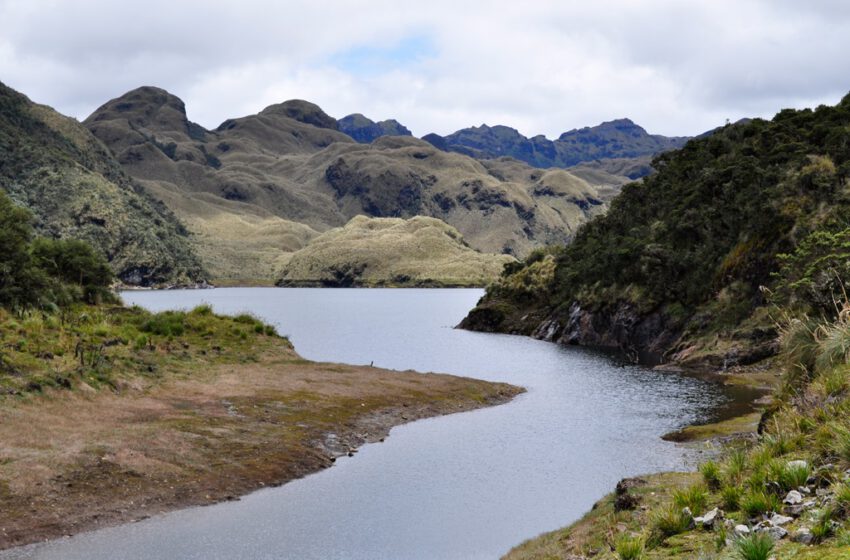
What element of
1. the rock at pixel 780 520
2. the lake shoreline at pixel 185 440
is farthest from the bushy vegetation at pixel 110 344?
the rock at pixel 780 520

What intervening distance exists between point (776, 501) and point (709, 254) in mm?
86782

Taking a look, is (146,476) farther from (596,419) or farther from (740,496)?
(596,419)

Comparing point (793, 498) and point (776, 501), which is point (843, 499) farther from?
point (776, 501)

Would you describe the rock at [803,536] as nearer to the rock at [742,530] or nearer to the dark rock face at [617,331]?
the rock at [742,530]

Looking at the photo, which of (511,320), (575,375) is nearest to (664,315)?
(575,375)

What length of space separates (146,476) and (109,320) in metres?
33.6

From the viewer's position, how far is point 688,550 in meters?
14.3

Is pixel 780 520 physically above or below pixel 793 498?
below

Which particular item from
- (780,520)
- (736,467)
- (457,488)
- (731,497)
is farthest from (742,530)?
(457,488)

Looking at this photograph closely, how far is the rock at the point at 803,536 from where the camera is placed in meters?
12.0

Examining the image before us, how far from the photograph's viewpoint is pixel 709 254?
94.9m

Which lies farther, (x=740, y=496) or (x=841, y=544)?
(x=740, y=496)

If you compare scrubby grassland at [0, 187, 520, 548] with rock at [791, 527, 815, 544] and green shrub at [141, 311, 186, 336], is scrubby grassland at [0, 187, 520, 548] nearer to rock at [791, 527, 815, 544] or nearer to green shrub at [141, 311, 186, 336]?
green shrub at [141, 311, 186, 336]

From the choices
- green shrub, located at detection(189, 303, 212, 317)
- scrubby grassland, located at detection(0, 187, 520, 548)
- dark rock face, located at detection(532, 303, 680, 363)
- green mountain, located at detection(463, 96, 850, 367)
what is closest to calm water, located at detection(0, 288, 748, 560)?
scrubby grassland, located at detection(0, 187, 520, 548)
